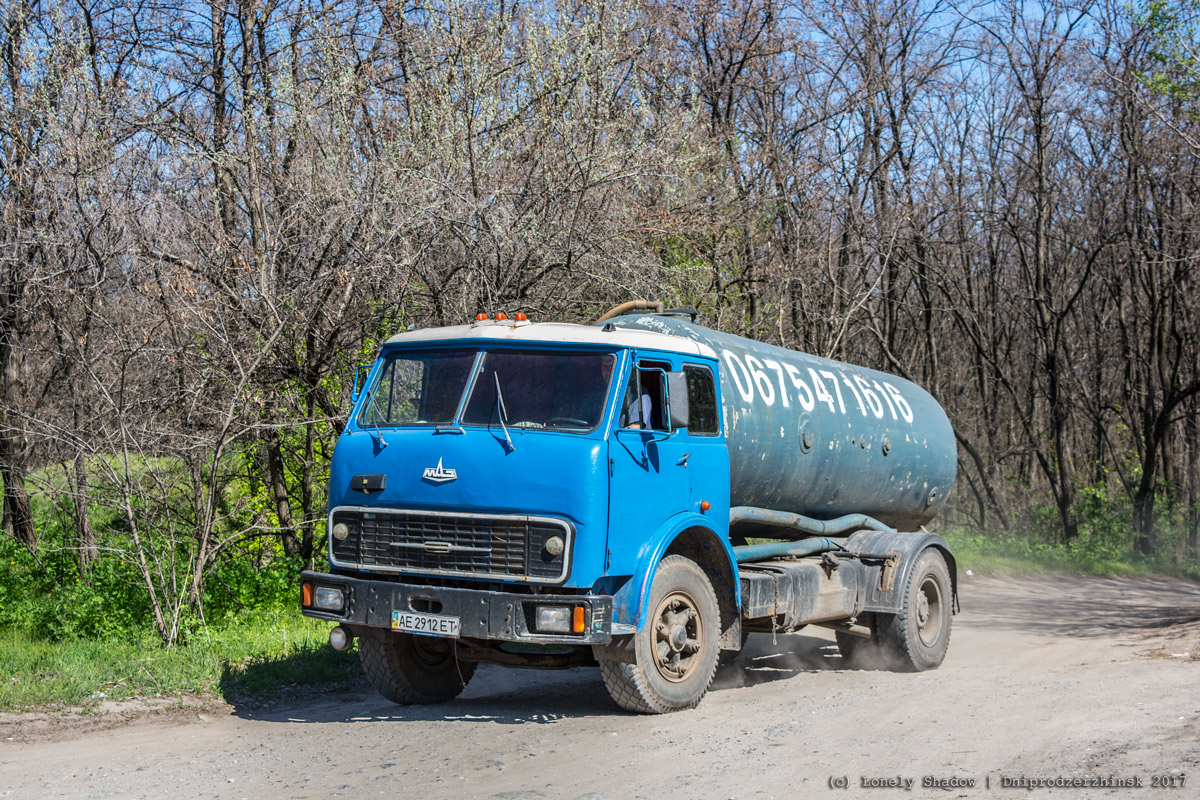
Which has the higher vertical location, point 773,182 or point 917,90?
point 917,90

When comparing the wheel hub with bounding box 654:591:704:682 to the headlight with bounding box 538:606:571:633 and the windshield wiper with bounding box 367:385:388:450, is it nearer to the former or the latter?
the headlight with bounding box 538:606:571:633

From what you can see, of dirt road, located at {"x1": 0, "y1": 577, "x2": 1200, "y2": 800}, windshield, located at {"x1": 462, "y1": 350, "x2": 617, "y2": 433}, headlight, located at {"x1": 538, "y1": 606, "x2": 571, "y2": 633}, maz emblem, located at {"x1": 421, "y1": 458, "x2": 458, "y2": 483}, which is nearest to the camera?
dirt road, located at {"x1": 0, "y1": 577, "x2": 1200, "y2": 800}

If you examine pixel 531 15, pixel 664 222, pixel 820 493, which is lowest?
pixel 820 493

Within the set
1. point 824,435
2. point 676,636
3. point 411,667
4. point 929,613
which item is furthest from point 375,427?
point 929,613

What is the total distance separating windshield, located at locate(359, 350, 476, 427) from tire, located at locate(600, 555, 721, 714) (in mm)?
1883

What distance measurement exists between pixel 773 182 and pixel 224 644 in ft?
49.1

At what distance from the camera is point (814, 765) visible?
6133mm

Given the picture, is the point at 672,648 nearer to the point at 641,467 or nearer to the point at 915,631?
the point at 641,467

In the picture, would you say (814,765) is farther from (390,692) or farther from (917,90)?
(917,90)

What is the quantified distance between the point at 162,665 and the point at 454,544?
325 cm

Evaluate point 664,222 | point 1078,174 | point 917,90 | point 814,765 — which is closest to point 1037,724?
point 814,765

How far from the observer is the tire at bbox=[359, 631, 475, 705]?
26.0 feet

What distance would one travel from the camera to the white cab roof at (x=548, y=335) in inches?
294

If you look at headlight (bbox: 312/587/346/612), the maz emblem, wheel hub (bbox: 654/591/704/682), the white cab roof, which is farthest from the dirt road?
the white cab roof
